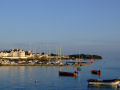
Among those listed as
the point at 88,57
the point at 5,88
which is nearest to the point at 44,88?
the point at 5,88

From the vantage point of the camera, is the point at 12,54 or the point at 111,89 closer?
the point at 111,89

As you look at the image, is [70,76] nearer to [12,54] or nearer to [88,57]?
[12,54]

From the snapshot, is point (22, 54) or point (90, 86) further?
point (22, 54)

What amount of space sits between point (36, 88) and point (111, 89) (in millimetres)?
10292

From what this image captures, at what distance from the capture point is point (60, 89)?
33.8m

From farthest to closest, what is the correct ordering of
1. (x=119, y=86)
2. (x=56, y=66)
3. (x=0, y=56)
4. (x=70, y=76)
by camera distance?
(x=0, y=56), (x=56, y=66), (x=70, y=76), (x=119, y=86)

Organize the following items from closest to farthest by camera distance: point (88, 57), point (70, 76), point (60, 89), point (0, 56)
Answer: point (60, 89), point (70, 76), point (0, 56), point (88, 57)

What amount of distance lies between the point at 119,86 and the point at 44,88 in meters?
11.0

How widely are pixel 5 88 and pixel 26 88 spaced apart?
110 inches

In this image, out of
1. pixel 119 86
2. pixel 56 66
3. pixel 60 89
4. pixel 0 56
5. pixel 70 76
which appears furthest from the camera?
pixel 0 56

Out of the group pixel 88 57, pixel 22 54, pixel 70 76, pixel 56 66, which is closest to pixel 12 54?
pixel 22 54

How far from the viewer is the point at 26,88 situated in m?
34.3

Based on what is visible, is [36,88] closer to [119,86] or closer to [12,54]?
[119,86]

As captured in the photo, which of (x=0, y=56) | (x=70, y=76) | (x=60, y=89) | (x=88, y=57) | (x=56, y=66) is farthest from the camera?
(x=88, y=57)
